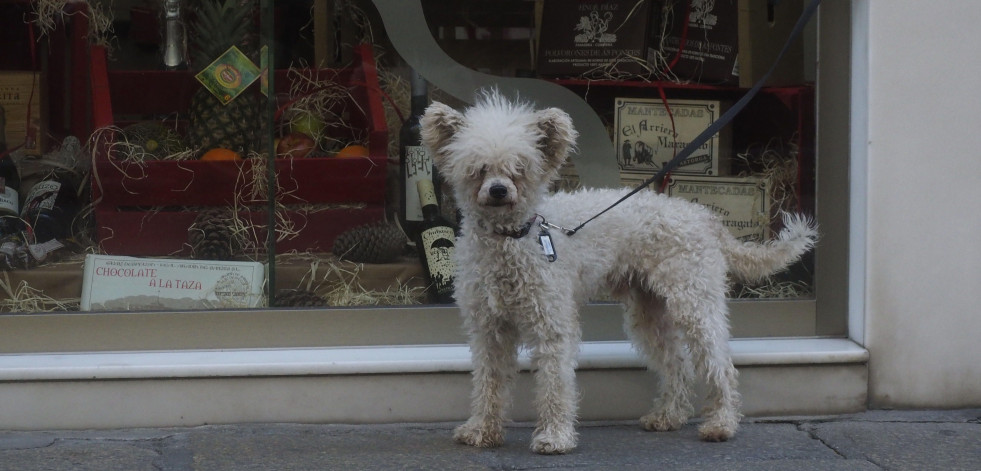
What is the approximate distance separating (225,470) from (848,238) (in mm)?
3101

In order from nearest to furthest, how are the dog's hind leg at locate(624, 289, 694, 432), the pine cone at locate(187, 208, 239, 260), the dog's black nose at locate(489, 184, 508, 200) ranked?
1. the dog's black nose at locate(489, 184, 508, 200)
2. the dog's hind leg at locate(624, 289, 694, 432)
3. the pine cone at locate(187, 208, 239, 260)

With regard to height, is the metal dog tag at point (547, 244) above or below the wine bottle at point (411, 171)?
below

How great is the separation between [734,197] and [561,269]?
1630 mm

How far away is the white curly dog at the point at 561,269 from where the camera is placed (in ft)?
13.7

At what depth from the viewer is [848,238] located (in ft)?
17.1

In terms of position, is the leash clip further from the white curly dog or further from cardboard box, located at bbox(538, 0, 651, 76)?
cardboard box, located at bbox(538, 0, 651, 76)

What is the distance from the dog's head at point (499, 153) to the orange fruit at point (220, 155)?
1.56 m

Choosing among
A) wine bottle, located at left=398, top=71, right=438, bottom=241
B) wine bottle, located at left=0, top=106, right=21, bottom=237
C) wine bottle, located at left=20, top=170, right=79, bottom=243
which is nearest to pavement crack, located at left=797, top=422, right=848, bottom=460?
wine bottle, located at left=398, top=71, right=438, bottom=241

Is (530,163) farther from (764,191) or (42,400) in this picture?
(42,400)

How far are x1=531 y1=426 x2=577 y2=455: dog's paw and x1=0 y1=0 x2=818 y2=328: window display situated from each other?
1235 mm

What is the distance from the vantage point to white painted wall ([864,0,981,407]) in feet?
16.3

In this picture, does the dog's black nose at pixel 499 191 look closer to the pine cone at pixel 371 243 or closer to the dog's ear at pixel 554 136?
the dog's ear at pixel 554 136

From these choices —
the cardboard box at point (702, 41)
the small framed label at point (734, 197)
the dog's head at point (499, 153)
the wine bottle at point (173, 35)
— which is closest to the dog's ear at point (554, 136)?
the dog's head at point (499, 153)

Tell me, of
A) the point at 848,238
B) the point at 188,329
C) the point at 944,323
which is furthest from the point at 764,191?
the point at 188,329
